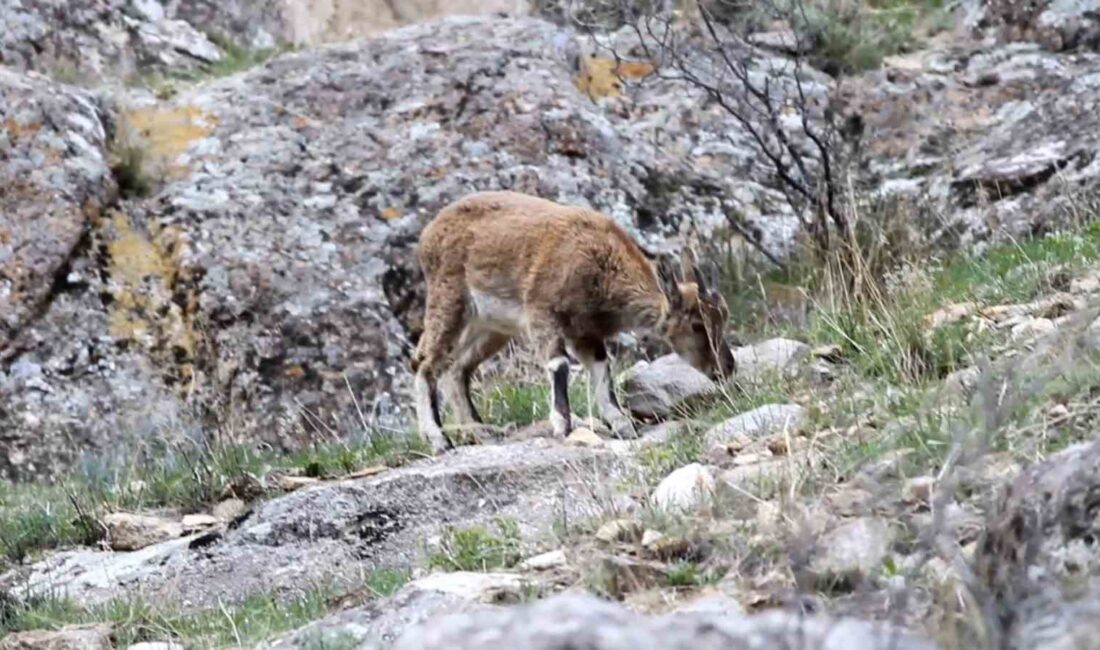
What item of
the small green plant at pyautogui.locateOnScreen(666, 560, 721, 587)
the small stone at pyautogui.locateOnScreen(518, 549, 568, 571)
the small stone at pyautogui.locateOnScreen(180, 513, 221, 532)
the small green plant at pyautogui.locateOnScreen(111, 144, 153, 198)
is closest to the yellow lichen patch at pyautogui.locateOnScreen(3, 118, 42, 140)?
the small green plant at pyautogui.locateOnScreen(111, 144, 153, 198)

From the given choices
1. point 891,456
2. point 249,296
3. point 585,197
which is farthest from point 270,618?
point 585,197

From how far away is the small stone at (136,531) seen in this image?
27.8ft

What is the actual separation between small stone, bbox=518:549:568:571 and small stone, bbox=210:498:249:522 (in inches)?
105

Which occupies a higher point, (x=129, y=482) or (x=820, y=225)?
(x=820, y=225)

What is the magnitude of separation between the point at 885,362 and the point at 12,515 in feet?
14.5

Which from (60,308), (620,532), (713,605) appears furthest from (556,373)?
(713,605)

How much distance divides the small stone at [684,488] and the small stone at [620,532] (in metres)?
0.21

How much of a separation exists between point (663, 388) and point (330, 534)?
246cm

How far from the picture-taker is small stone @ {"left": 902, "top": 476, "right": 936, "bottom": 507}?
5.73 meters

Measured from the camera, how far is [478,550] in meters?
6.58

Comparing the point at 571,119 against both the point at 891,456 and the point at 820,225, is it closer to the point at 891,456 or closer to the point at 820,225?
the point at 820,225

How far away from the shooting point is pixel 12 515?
29.9 feet

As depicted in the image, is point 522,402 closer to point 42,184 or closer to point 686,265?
point 686,265

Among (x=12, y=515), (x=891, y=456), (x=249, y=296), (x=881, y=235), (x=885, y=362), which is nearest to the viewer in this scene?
(x=891, y=456)
